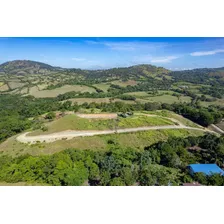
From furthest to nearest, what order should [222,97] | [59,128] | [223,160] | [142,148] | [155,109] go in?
[222,97] → [155,109] → [59,128] → [142,148] → [223,160]

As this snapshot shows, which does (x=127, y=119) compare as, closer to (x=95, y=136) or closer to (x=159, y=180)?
(x=95, y=136)

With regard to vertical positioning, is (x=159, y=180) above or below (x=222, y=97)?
above

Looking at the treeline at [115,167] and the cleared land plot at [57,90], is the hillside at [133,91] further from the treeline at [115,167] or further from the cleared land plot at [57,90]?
the treeline at [115,167]

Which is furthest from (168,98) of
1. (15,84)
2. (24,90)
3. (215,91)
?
(15,84)

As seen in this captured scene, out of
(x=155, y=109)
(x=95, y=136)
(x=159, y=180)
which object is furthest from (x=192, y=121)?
(x=159, y=180)

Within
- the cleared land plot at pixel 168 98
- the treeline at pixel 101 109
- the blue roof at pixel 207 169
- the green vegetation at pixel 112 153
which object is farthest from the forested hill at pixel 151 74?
the blue roof at pixel 207 169

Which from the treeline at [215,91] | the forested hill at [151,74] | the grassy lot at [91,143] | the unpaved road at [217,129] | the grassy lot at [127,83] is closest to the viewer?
the grassy lot at [91,143]
